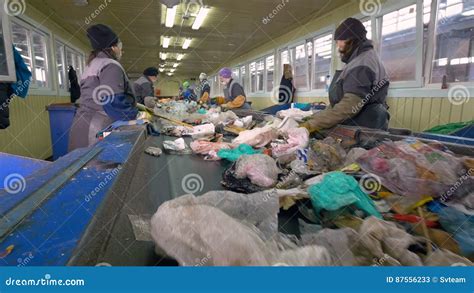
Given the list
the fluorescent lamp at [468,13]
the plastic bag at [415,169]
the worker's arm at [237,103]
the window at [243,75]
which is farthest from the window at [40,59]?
the window at [243,75]

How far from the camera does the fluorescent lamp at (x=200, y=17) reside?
6047 mm

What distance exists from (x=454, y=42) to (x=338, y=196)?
12.9 ft

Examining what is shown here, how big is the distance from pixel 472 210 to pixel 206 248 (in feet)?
3.19

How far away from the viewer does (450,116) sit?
12.3 feet

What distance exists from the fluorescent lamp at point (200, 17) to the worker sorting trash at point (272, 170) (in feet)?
6.10

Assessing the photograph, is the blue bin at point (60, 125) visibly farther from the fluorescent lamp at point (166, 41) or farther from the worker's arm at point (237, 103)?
the fluorescent lamp at point (166, 41)

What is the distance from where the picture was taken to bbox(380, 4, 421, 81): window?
4.29 m

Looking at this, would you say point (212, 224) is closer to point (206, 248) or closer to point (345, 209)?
point (206, 248)

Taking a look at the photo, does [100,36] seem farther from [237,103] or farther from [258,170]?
[237,103]

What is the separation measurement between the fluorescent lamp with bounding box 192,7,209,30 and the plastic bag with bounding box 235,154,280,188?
5418 millimetres

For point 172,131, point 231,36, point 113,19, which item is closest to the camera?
point 172,131

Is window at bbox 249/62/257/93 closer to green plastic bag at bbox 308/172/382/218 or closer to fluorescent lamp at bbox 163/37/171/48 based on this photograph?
fluorescent lamp at bbox 163/37/171/48

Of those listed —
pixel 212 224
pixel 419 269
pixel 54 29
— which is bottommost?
pixel 419 269

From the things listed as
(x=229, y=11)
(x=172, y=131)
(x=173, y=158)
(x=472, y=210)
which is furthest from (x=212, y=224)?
(x=229, y=11)
